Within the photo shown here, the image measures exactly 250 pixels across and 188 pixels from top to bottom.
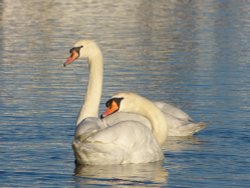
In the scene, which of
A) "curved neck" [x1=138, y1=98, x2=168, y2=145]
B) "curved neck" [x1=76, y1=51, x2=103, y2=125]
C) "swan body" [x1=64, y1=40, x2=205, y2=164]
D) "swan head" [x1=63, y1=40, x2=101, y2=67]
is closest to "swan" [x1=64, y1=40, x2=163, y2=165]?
"swan body" [x1=64, y1=40, x2=205, y2=164]

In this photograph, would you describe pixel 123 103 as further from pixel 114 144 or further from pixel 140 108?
pixel 114 144

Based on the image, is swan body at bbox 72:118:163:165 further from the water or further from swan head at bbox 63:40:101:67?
swan head at bbox 63:40:101:67

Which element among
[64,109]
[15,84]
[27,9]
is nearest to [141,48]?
[15,84]

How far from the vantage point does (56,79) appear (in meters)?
19.8

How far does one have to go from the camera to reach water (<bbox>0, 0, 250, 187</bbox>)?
490 inches

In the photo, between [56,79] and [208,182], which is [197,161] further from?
[56,79]

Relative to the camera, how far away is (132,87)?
18.9 meters

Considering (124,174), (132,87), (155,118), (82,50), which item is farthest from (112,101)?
(132,87)

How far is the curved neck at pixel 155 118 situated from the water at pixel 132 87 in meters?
0.32

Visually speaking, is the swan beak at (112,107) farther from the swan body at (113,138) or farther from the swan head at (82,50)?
the swan head at (82,50)

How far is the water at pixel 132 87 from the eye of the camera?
12.5m

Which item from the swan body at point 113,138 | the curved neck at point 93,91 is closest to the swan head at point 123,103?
the swan body at point 113,138

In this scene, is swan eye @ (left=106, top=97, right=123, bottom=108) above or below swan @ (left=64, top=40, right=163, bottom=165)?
above

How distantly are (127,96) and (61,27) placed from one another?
19169 mm
